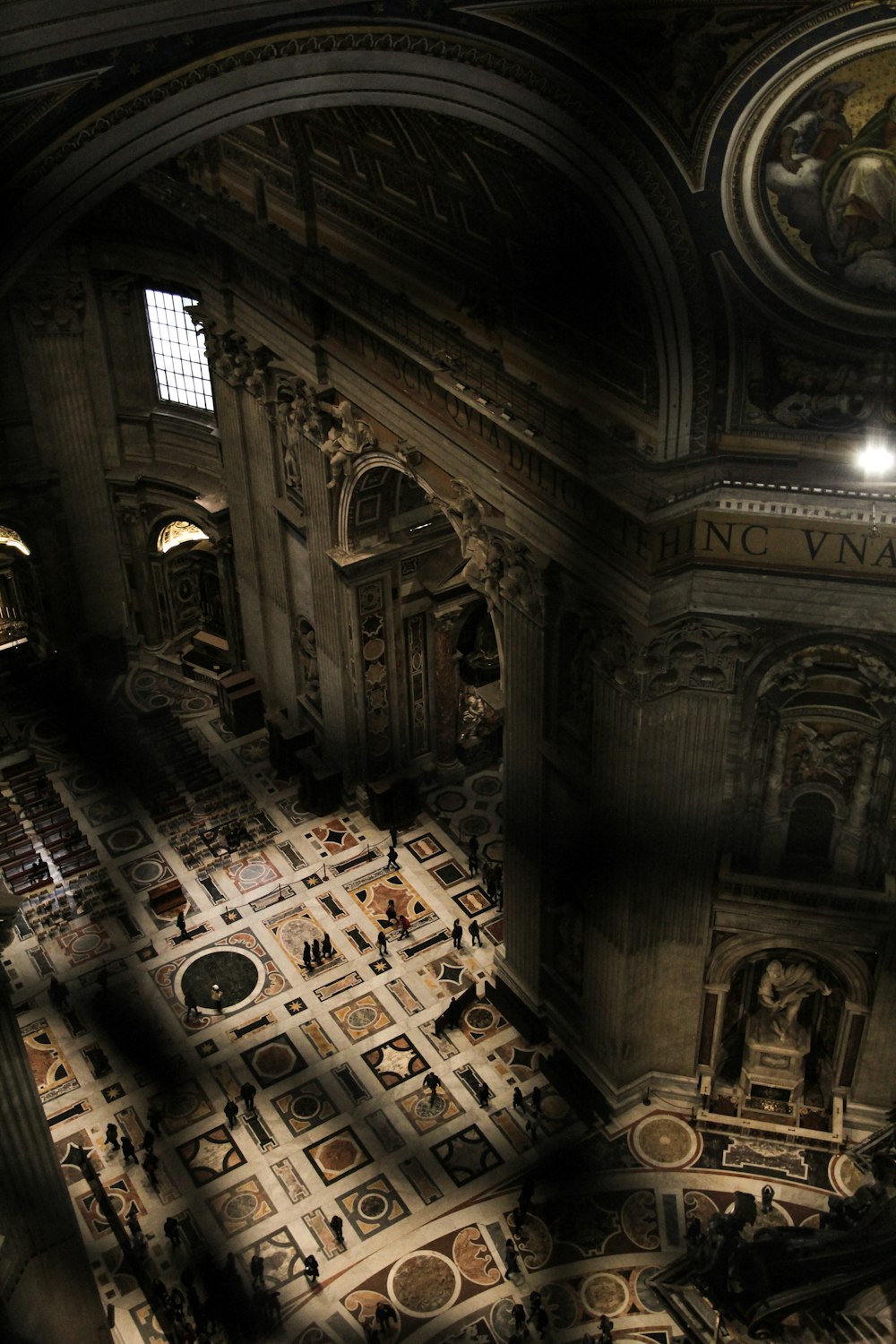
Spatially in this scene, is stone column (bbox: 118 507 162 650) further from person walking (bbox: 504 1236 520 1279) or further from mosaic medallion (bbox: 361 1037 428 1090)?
person walking (bbox: 504 1236 520 1279)

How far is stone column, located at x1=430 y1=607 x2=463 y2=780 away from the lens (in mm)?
28203

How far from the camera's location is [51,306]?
96.9ft

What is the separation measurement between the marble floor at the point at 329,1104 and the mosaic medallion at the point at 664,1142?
0.03 metres

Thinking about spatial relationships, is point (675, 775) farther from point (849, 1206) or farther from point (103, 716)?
point (103, 716)

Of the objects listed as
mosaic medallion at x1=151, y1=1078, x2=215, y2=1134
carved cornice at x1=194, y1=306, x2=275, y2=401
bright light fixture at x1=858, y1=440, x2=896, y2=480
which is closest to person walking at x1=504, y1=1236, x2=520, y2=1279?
mosaic medallion at x1=151, y1=1078, x2=215, y2=1134

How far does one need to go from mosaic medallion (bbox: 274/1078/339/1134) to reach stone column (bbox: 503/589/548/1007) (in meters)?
3.62

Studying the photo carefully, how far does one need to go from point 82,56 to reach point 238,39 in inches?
62.3

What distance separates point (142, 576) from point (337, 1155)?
50.4 feet

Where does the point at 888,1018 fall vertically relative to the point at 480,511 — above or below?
below

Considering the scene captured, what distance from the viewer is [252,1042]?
24.5 m

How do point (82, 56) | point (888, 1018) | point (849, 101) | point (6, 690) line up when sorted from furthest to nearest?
point (6, 690)
point (888, 1018)
point (849, 101)
point (82, 56)

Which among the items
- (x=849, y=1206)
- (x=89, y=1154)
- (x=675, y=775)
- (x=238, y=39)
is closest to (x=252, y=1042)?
(x=89, y=1154)

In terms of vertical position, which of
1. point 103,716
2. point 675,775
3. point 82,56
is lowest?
point 103,716

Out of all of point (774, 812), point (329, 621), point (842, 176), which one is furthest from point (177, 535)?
point (842, 176)
